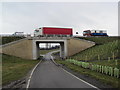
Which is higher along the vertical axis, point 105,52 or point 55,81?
point 105,52

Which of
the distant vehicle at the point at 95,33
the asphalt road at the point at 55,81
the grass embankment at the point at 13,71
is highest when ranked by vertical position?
the distant vehicle at the point at 95,33

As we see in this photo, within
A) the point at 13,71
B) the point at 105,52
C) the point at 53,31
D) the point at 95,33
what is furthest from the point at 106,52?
the point at 95,33

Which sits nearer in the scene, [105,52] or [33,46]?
[105,52]

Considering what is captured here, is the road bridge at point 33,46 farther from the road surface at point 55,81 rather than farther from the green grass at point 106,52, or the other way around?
the road surface at point 55,81

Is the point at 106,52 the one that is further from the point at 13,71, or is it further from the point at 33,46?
the point at 33,46

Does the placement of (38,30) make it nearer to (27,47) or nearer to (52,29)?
(52,29)

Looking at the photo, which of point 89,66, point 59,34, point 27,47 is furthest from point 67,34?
point 89,66

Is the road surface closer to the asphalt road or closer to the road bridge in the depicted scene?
the asphalt road

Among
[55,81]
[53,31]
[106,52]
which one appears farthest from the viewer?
[53,31]

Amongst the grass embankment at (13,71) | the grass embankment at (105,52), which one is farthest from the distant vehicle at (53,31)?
the grass embankment at (13,71)

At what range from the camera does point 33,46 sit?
45781mm

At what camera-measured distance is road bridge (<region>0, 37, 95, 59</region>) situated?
1699 inches

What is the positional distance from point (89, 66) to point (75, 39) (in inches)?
1144

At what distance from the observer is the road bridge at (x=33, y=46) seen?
4315 cm
